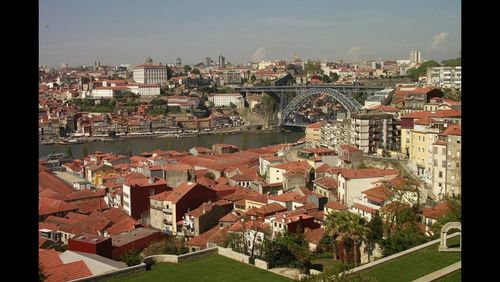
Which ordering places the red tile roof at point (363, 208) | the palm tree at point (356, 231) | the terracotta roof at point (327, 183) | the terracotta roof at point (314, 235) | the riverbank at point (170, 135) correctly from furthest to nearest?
the riverbank at point (170, 135) < the terracotta roof at point (327, 183) < the red tile roof at point (363, 208) < the terracotta roof at point (314, 235) < the palm tree at point (356, 231)

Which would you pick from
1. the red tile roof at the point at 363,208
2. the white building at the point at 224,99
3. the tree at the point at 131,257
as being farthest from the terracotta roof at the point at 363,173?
the white building at the point at 224,99

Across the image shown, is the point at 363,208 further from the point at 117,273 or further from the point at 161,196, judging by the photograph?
the point at 117,273

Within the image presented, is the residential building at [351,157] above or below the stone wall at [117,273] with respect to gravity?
above

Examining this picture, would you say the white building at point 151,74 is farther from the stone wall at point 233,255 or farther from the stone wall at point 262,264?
the stone wall at point 262,264

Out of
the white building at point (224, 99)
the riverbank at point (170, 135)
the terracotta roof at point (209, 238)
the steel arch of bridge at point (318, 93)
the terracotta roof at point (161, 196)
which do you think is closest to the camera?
the terracotta roof at point (209, 238)

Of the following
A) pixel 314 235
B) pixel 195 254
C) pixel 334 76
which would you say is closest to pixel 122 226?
pixel 195 254
